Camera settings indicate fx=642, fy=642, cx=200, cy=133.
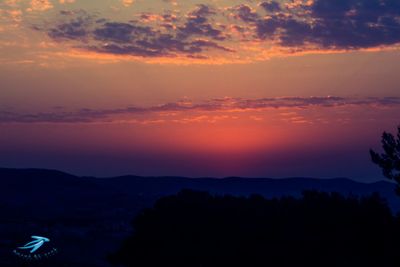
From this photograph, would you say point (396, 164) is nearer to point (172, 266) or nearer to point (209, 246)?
point (209, 246)

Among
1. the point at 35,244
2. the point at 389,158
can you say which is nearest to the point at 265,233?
the point at 389,158

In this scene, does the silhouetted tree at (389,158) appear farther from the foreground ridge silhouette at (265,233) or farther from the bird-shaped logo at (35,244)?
the bird-shaped logo at (35,244)

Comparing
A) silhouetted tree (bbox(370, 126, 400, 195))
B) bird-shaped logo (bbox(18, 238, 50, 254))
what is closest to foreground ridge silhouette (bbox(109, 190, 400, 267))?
silhouetted tree (bbox(370, 126, 400, 195))

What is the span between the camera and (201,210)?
5519 centimetres

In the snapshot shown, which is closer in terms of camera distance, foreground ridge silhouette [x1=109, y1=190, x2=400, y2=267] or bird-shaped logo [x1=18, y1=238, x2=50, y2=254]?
foreground ridge silhouette [x1=109, y1=190, x2=400, y2=267]

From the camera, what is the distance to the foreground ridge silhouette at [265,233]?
4706cm

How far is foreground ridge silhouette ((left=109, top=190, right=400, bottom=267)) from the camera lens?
154ft

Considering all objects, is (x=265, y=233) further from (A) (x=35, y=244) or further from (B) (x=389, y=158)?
(A) (x=35, y=244)

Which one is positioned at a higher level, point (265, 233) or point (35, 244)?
point (265, 233)

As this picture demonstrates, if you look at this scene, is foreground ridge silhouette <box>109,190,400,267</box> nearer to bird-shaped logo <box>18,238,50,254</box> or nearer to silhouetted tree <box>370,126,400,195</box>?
silhouetted tree <box>370,126,400,195</box>

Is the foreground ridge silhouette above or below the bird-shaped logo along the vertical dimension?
above

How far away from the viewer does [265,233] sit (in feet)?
163

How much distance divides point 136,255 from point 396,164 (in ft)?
75.7

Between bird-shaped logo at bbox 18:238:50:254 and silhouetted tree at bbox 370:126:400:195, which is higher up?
silhouetted tree at bbox 370:126:400:195
